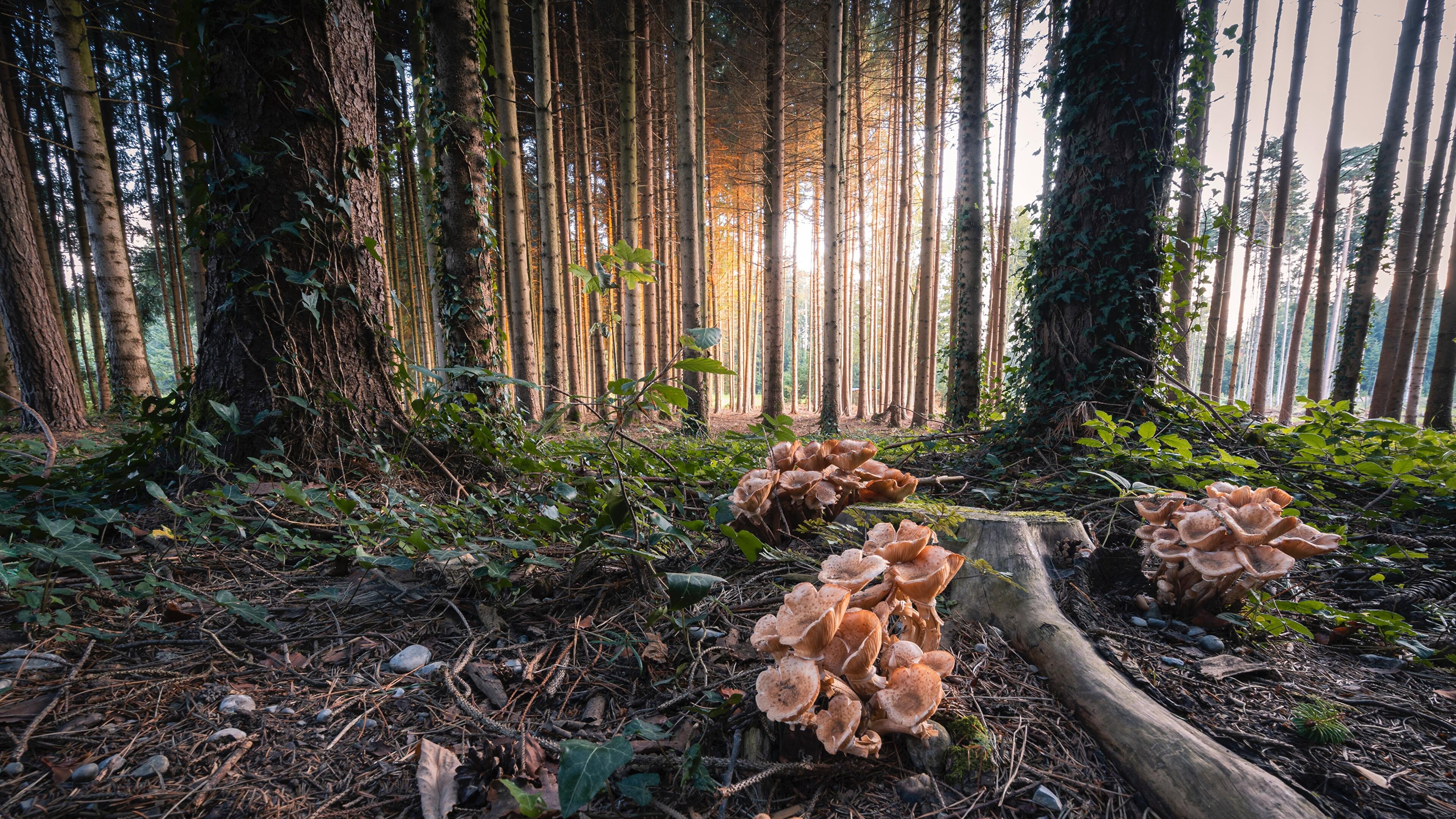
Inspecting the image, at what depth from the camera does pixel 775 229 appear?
7.68 meters

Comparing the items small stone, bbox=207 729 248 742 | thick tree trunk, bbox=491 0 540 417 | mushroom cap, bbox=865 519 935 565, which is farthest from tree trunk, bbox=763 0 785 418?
small stone, bbox=207 729 248 742

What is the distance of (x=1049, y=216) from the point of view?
3617 mm

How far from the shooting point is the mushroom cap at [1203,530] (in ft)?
5.03

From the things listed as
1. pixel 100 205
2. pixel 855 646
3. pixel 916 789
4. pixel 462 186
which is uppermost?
pixel 100 205

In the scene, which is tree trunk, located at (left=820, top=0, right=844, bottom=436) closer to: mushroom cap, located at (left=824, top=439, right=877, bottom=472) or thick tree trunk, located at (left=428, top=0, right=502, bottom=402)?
thick tree trunk, located at (left=428, top=0, right=502, bottom=402)

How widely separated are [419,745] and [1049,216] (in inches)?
176

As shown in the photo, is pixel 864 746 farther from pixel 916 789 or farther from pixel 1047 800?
pixel 1047 800

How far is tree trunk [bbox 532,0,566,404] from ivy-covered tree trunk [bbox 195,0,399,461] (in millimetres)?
3861

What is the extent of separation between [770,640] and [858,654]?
0.19 metres

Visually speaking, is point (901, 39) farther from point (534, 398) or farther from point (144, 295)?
point (144, 295)

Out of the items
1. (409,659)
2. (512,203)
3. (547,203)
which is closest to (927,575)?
(409,659)

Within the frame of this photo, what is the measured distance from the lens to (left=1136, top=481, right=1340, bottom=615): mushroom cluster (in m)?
1.48

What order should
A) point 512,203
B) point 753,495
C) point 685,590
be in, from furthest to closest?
point 512,203
point 753,495
point 685,590

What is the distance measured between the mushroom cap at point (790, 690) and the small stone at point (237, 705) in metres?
1.24
